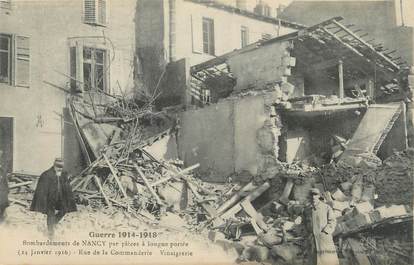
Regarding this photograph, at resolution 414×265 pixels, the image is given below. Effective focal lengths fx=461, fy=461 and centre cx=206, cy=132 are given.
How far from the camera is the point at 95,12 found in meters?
16.3

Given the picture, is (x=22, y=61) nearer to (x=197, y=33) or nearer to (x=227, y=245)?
(x=197, y=33)

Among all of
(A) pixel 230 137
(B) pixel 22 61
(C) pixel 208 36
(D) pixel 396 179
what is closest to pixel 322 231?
(D) pixel 396 179

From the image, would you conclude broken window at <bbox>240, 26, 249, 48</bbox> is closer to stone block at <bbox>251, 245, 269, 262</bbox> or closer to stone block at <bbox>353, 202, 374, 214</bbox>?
stone block at <bbox>353, 202, 374, 214</bbox>

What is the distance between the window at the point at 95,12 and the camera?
16.2m

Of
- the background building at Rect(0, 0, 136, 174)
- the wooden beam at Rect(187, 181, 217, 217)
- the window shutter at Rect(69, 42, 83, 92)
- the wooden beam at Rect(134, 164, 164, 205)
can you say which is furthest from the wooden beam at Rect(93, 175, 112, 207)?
the window shutter at Rect(69, 42, 83, 92)

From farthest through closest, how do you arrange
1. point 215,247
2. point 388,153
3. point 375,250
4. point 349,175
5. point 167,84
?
point 167,84, point 388,153, point 349,175, point 215,247, point 375,250

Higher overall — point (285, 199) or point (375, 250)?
point (285, 199)

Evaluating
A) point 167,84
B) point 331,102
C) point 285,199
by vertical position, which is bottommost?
point 285,199

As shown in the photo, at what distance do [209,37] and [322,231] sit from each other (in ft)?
41.3

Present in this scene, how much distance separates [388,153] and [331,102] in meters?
2.08

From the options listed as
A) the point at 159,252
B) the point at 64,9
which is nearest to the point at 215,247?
the point at 159,252

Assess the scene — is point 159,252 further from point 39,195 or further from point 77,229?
point 39,195

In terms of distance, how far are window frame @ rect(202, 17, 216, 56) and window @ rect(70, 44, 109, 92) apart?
4.28 metres

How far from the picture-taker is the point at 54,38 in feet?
50.2
